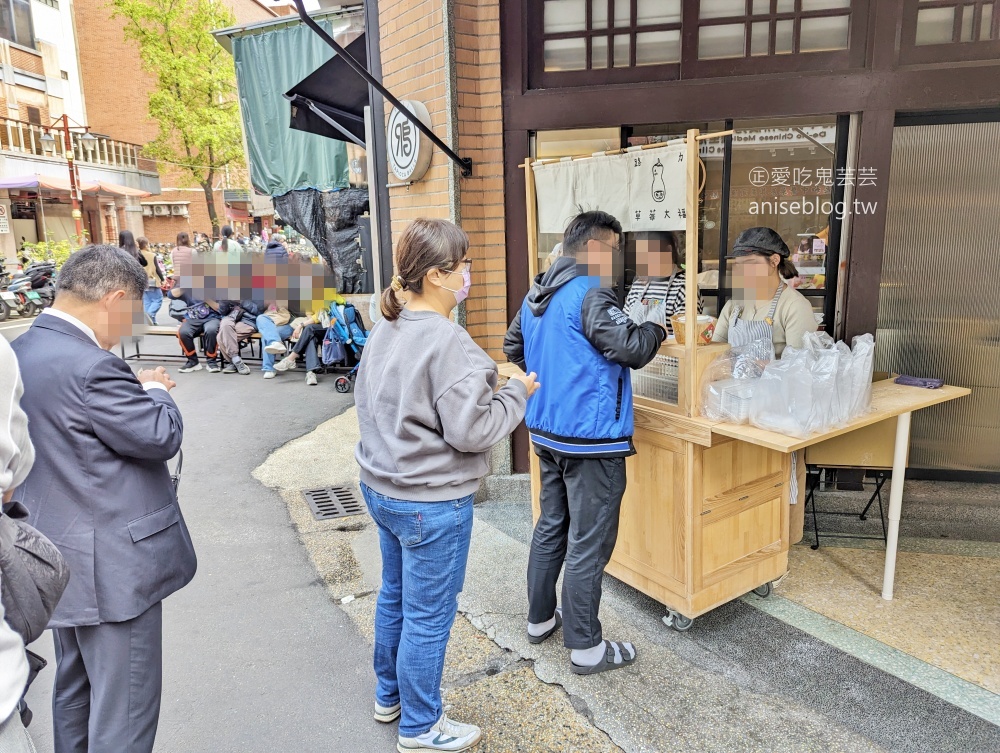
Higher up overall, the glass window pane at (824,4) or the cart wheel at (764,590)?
the glass window pane at (824,4)

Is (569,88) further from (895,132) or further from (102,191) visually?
(102,191)

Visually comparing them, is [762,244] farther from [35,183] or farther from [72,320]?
[35,183]

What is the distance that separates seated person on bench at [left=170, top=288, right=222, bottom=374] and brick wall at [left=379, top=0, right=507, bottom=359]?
6048mm

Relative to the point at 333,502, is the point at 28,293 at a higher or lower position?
higher

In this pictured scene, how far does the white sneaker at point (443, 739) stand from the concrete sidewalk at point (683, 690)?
8 cm

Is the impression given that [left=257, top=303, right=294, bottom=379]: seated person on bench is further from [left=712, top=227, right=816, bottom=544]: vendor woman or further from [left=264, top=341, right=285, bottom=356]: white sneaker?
[left=712, top=227, right=816, bottom=544]: vendor woman

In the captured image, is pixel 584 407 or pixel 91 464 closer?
pixel 91 464

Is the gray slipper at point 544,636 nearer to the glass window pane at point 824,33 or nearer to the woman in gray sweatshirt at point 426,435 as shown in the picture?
the woman in gray sweatshirt at point 426,435

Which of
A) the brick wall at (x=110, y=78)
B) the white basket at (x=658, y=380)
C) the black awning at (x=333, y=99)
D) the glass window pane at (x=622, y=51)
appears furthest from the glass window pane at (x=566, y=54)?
the brick wall at (x=110, y=78)

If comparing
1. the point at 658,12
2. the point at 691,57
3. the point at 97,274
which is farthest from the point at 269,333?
the point at 97,274

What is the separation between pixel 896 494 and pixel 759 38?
2.91 meters

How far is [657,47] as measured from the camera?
15.2 feet

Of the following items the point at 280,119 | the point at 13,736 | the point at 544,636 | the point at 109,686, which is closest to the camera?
the point at 13,736

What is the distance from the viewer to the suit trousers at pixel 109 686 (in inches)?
85.9
